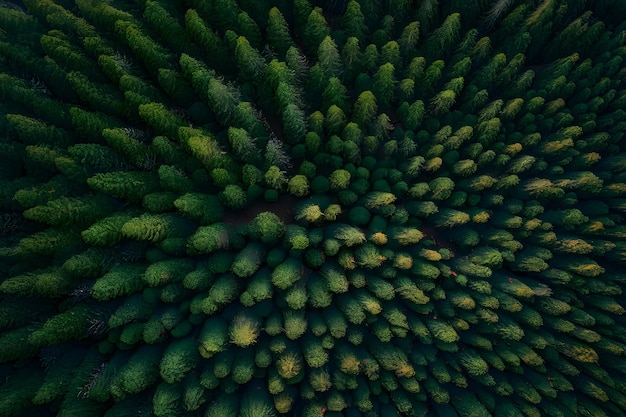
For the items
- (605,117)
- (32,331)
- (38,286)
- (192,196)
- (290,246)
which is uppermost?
(605,117)

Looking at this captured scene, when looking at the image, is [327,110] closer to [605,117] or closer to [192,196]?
[192,196]

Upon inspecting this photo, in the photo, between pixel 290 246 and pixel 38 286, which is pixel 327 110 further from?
pixel 38 286

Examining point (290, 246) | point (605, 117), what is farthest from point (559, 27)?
point (290, 246)

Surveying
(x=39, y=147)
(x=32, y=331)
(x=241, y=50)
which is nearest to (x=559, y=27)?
(x=241, y=50)

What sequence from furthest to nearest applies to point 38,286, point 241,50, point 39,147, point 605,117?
point 605,117 < point 241,50 < point 39,147 < point 38,286

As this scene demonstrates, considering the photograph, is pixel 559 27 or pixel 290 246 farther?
pixel 559 27

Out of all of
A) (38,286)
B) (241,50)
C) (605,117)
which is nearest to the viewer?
(38,286)

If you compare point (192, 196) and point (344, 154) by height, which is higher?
point (344, 154)
